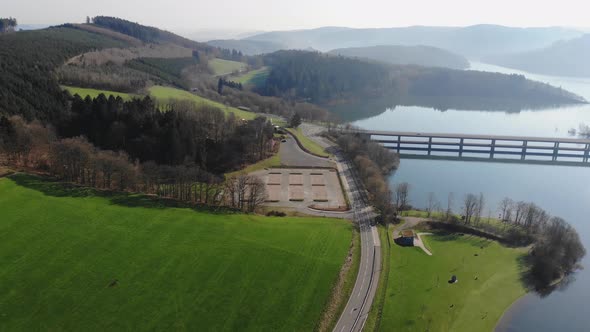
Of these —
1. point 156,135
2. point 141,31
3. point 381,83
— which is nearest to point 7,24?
point 141,31

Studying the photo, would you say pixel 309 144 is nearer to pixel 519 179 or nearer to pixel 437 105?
pixel 519 179

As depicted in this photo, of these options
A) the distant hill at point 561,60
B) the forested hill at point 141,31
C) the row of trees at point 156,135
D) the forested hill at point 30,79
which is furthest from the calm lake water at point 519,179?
the distant hill at point 561,60

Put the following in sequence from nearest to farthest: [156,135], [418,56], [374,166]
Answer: [156,135] < [374,166] < [418,56]

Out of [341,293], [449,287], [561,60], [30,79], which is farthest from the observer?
[561,60]

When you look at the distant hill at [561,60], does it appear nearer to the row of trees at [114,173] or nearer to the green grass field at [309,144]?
the green grass field at [309,144]

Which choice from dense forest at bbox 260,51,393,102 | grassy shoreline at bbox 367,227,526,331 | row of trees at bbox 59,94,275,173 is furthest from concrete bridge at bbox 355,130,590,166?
dense forest at bbox 260,51,393,102

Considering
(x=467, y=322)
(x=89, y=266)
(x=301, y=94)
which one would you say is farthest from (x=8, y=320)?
(x=301, y=94)

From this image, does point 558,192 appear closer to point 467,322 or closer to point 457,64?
point 467,322
